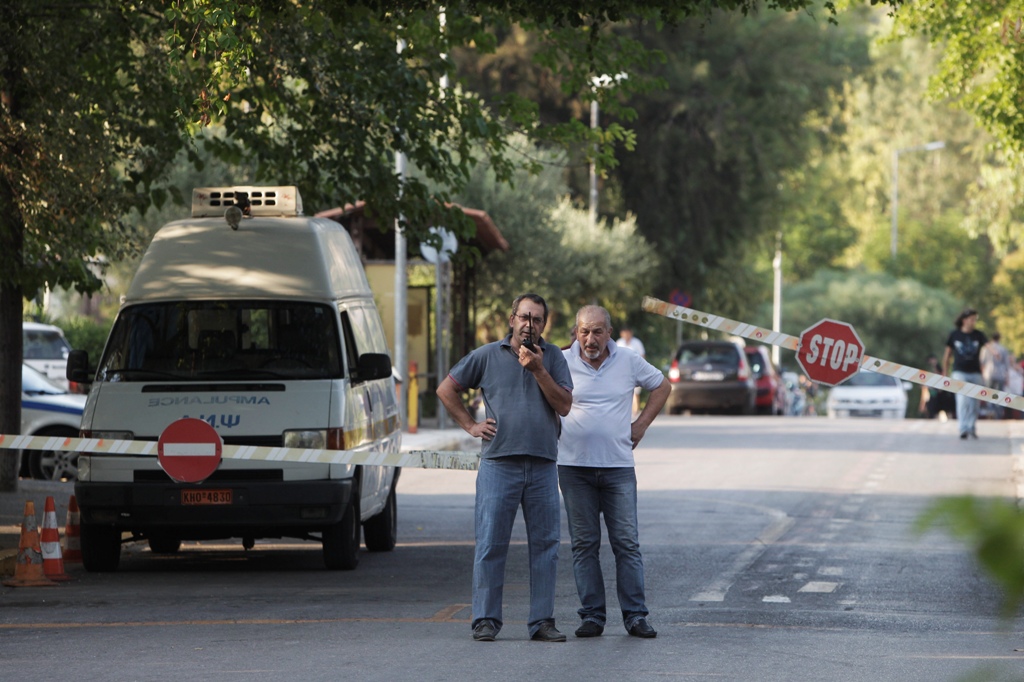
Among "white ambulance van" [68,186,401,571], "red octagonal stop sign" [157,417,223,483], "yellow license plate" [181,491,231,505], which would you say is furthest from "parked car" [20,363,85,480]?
"red octagonal stop sign" [157,417,223,483]

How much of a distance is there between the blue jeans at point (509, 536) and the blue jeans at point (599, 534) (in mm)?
247

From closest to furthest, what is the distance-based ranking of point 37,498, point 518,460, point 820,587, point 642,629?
1. point 518,460
2. point 642,629
3. point 820,587
4. point 37,498

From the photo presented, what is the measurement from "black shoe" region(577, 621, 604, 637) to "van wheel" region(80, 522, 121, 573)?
13.0 ft

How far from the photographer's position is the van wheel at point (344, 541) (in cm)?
1098

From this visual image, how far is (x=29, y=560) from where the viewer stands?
34.8 ft

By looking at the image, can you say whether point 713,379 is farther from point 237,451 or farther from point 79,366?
point 237,451

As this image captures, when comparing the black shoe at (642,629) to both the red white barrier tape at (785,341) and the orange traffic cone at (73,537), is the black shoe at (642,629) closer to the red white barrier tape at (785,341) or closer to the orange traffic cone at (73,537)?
the red white barrier tape at (785,341)

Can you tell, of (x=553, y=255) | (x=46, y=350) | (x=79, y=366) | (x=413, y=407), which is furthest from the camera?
(x=553, y=255)

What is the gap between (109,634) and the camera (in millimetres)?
8438

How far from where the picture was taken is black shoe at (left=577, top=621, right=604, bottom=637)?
27.2ft

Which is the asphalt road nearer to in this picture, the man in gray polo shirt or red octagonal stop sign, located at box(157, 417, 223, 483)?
the man in gray polo shirt

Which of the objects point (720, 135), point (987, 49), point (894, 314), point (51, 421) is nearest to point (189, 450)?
point (51, 421)

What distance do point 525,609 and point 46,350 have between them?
15.1 metres

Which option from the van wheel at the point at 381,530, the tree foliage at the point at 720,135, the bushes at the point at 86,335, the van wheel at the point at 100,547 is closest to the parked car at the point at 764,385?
the tree foliage at the point at 720,135
